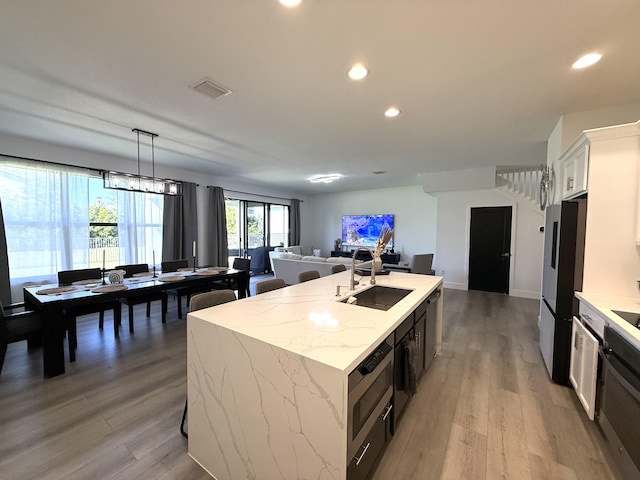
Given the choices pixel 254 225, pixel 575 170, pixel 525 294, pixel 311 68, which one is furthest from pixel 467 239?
pixel 254 225

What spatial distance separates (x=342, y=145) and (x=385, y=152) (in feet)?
2.81

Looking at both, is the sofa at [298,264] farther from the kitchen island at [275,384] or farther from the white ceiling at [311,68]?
the kitchen island at [275,384]

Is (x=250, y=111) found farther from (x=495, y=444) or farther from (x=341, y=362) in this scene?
→ (x=495, y=444)

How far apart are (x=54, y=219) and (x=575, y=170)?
694 centimetres

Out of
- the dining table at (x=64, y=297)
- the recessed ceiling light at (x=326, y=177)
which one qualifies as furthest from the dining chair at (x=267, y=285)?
the recessed ceiling light at (x=326, y=177)

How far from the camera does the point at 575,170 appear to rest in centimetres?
258

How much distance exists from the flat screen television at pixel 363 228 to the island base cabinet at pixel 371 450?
282 inches

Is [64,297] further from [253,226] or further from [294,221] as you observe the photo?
[294,221]

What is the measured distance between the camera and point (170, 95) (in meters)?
2.66

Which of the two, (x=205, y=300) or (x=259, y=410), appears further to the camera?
(x=205, y=300)

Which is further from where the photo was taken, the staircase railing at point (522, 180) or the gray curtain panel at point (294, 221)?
the gray curtain panel at point (294, 221)

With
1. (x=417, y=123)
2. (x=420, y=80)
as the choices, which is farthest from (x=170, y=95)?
(x=417, y=123)

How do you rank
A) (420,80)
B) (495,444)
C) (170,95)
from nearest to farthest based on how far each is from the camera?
1. (495,444)
2. (420,80)
3. (170,95)

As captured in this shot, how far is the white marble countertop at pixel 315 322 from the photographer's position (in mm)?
1216
